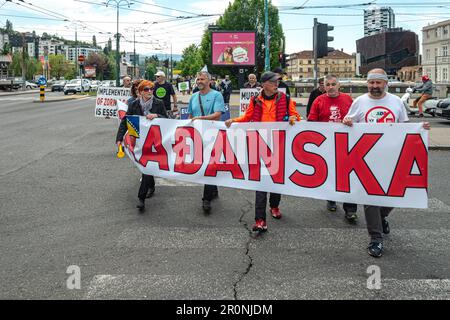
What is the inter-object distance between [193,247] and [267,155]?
1.41 m

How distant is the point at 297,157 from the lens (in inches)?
221

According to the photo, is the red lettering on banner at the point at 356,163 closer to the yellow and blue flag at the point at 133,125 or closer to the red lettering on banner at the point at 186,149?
the red lettering on banner at the point at 186,149

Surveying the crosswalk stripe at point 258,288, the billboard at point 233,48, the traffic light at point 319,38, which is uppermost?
the billboard at point 233,48

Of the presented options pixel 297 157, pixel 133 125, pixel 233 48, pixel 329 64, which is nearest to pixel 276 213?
pixel 297 157

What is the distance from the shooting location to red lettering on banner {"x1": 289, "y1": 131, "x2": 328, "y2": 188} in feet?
18.0

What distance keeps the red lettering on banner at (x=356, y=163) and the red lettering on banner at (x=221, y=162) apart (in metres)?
1.17

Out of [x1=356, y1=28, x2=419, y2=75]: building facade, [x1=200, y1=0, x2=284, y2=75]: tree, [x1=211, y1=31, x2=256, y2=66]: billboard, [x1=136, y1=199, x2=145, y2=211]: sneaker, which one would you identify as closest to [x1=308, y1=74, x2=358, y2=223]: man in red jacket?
[x1=136, y1=199, x2=145, y2=211]: sneaker

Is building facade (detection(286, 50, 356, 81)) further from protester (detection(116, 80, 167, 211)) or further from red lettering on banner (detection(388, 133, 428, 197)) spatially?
red lettering on banner (detection(388, 133, 428, 197))

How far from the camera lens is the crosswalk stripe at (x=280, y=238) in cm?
517

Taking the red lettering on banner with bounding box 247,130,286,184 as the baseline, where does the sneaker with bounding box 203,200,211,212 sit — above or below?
below

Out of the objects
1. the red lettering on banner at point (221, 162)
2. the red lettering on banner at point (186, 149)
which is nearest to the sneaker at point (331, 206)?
the red lettering on banner at point (221, 162)

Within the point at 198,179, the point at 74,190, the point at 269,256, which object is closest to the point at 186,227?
the point at 198,179

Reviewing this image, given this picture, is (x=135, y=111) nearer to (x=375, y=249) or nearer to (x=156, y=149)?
(x=156, y=149)

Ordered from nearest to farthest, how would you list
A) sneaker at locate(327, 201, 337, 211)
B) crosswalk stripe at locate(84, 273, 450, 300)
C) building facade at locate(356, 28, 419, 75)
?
crosswalk stripe at locate(84, 273, 450, 300) → sneaker at locate(327, 201, 337, 211) → building facade at locate(356, 28, 419, 75)
